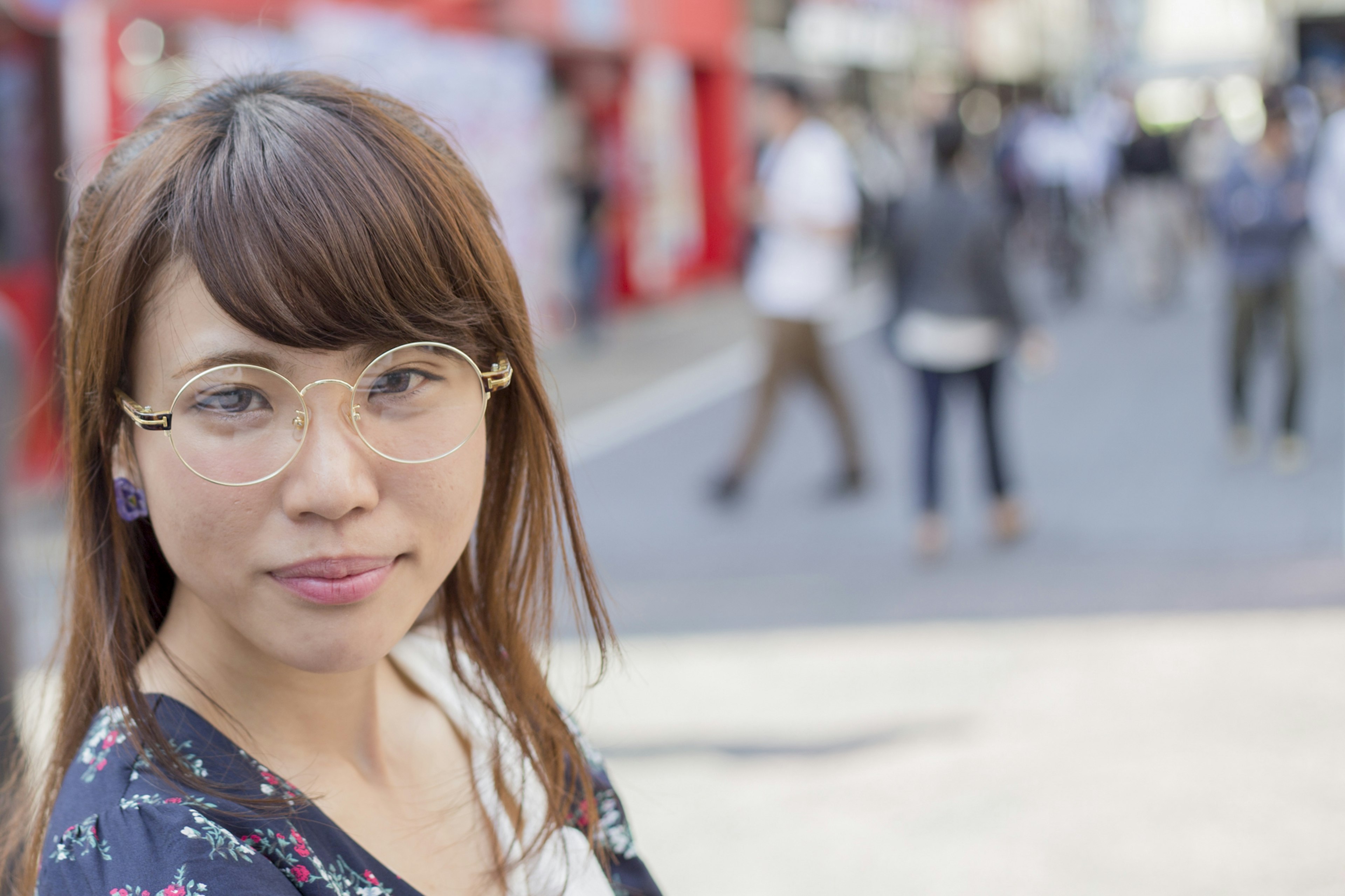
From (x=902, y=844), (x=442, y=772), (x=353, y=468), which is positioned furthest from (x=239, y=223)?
(x=902, y=844)

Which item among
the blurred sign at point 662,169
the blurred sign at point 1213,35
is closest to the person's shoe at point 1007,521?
the blurred sign at point 662,169

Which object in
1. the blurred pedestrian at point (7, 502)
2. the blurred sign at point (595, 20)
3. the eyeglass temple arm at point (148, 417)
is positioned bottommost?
the blurred pedestrian at point (7, 502)

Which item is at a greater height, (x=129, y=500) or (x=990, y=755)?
(x=129, y=500)

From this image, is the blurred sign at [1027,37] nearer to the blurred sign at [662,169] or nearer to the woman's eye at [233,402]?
the blurred sign at [662,169]

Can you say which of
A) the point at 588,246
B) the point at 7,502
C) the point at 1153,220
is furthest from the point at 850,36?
the point at 7,502

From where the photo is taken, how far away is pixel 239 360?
1.21m

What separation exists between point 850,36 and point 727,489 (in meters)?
16.1

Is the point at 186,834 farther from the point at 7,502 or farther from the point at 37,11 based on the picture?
the point at 37,11

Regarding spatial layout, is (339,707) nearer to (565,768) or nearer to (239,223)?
(565,768)

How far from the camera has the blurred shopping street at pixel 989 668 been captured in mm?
3686

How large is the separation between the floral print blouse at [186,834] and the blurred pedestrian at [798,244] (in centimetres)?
606

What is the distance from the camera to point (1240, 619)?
5254 millimetres

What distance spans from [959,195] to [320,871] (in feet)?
17.8

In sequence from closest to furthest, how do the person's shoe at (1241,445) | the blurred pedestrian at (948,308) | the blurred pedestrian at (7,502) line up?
1. the blurred pedestrian at (7,502)
2. the blurred pedestrian at (948,308)
3. the person's shoe at (1241,445)
